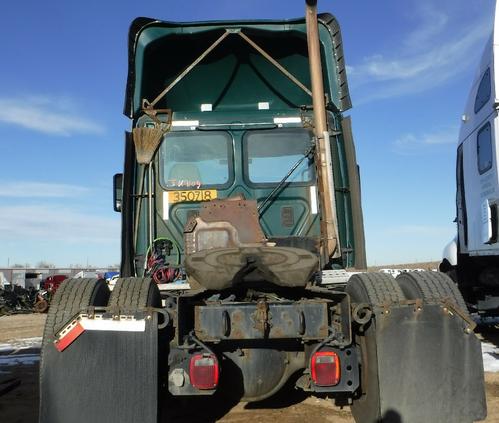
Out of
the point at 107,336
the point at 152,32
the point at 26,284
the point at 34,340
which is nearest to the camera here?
the point at 107,336

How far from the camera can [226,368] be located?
3.99 meters

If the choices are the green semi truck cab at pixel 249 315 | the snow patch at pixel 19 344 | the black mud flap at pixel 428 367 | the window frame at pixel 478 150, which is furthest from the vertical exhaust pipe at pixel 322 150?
the snow patch at pixel 19 344

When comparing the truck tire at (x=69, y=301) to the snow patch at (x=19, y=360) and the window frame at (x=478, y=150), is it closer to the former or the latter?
the snow patch at (x=19, y=360)

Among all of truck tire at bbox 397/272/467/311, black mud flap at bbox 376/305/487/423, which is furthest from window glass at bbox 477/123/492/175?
black mud flap at bbox 376/305/487/423

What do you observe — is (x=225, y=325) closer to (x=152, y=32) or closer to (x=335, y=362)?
(x=335, y=362)

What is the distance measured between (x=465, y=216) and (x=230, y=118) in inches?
188

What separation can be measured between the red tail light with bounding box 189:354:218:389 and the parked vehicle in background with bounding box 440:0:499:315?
16.5 feet

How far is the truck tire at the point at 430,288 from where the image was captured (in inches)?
152

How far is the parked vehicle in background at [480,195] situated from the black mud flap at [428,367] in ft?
13.3

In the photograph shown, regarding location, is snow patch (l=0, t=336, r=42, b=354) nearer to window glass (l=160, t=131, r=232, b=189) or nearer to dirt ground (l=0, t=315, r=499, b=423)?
dirt ground (l=0, t=315, r=499, b=423)

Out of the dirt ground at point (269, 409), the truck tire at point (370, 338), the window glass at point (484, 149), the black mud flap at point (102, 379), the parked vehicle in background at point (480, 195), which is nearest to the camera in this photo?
the black mud flap at point (102, 379)

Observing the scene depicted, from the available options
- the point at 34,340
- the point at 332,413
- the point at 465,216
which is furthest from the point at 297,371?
the point at 34,340

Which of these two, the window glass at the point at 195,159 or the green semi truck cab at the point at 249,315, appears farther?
the window glass at the point at 195,159

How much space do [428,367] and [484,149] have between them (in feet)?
16.4
